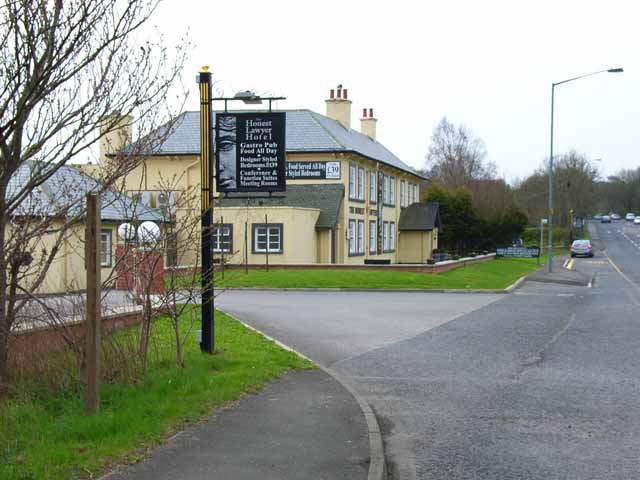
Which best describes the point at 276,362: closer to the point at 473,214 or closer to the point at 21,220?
the point at 21,220

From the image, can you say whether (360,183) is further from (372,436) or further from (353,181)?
(372,436)

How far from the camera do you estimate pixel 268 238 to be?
37.9 m

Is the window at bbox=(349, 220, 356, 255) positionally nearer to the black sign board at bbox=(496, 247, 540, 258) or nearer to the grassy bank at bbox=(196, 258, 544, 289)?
the grassy bank at bbox=(196, 258, 544, 289)

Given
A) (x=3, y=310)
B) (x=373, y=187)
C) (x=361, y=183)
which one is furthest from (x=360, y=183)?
(x=3, y=310)

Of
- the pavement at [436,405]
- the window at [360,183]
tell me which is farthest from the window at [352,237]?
the pavement at [436,405]

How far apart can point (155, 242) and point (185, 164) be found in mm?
33344

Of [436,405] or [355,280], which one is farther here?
[355,280]

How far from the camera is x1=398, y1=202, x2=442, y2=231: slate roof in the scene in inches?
2077

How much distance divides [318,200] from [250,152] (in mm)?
27933

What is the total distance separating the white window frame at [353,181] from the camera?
42469 mm

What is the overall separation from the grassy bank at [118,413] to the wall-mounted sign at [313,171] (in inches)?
1205

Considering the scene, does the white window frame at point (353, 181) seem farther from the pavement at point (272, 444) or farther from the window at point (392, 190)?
the pavement at point (272, 444)

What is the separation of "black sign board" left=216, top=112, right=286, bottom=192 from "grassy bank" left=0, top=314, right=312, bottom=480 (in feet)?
9.76

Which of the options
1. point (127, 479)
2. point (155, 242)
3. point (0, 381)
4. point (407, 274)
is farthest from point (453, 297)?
point (127, 479)
